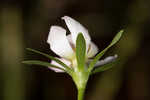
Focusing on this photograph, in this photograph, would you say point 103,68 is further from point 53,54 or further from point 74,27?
point 53,54

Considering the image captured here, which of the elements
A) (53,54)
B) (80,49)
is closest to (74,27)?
(80,49)

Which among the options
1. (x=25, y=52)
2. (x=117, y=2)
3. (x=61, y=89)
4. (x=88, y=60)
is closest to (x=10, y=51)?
(x=25, y=52)

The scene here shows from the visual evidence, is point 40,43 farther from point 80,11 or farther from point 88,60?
point 88,60

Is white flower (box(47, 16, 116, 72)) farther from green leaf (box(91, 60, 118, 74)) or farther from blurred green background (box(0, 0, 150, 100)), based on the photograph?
blurred green background (box(0, 0, 150, 100))

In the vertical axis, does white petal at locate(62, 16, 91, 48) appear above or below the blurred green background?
above

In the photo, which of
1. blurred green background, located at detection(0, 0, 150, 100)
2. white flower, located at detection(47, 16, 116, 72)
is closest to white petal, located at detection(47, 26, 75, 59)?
white flower, located at detection(47, 16, 116, 72)

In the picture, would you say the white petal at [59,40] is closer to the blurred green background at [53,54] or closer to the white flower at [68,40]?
the white flower at [68,40]
